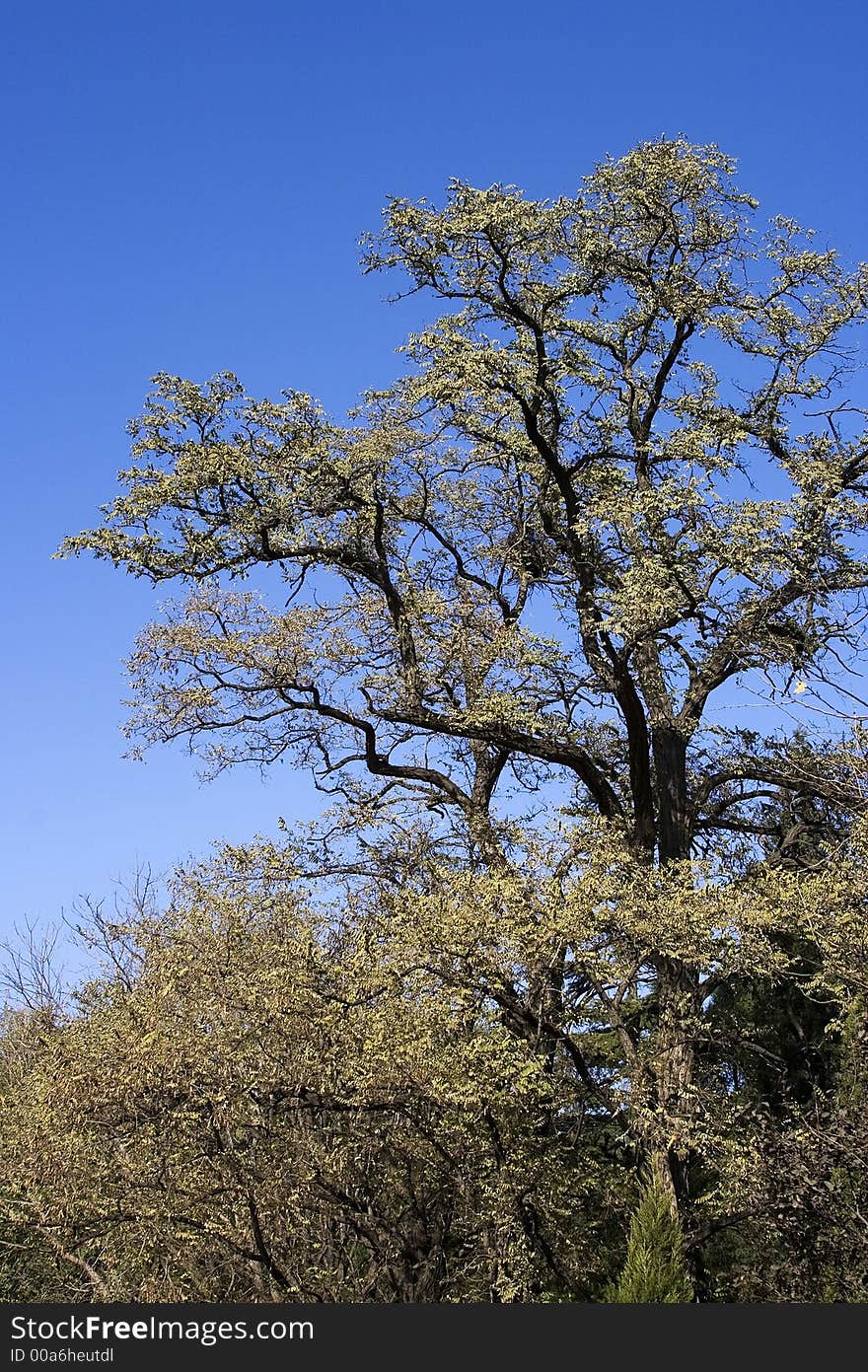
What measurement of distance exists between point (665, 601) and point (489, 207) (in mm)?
5246

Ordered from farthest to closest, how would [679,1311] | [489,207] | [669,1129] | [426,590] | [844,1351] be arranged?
1. [426,590]
2. [489,207]
3. [669,1129]
4. [679,1311]
5. [844,1351]

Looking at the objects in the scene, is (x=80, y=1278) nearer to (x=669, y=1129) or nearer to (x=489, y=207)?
(x=669, y=1129)

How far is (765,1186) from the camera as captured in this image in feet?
48.4

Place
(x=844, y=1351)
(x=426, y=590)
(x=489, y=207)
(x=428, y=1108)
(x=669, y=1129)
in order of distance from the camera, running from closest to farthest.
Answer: (x=844, y=1351), (x=428, y=1108), (x=669, y=1129), (x=489, y=207), (x=426, y=590)

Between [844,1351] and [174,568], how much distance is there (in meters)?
12.1

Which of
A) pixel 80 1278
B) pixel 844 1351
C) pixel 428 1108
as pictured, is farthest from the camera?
pixel 80 1278

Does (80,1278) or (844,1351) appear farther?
(80,1278)

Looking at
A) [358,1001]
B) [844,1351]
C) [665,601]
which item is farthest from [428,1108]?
[665,601]

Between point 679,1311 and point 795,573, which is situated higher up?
point 795,573

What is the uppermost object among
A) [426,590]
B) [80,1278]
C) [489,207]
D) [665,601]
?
[489,207]

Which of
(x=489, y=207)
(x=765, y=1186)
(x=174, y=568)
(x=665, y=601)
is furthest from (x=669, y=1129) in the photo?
(x=489, y=207)

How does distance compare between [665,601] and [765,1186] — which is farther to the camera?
[665,601]

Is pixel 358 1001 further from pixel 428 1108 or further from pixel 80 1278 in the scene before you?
pixel 80 1278

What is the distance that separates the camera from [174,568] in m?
18.7
